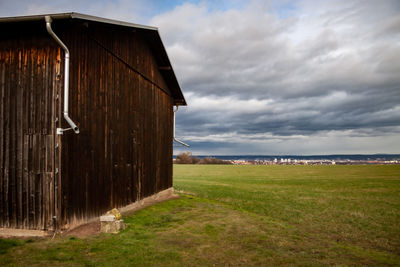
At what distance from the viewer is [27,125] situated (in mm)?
9188

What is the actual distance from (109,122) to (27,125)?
3.18 metres

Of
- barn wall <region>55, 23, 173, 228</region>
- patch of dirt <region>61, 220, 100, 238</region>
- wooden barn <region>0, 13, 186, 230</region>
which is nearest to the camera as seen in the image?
wooden barn <region>0, 13, 186, 230</region>

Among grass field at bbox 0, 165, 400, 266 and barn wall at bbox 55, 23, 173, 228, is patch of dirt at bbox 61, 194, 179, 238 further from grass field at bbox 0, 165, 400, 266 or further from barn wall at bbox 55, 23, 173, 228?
grass field at bbox 0, 165, 400, 266

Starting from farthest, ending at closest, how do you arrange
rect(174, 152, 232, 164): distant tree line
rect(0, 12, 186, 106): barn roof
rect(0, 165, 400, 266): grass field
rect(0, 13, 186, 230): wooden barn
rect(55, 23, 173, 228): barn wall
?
rect(174, 152, 232, 164): distant tree line
rect(55, 23, 173, 228): barn wall
rect(0, 13, 186, 230): wooden barn
rect(0, 12, 186, 106): barn roof
rect(0, 165, 400, 266): grass field

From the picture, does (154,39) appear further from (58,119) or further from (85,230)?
(85,230)

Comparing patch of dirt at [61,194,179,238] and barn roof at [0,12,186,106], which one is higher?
barn roof at [0,12,186,106]

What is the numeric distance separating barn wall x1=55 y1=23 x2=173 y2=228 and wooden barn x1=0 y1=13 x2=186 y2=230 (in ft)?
0.13

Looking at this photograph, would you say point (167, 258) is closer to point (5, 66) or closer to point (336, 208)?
point (5, 66)

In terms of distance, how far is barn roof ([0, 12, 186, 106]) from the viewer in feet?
27.5

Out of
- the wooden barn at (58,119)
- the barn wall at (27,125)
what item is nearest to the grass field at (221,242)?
the barn wall at (27,125)

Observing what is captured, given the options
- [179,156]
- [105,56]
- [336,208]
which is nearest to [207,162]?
[179,156]

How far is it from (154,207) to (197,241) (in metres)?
5.79

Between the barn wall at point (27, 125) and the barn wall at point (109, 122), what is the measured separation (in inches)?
22.1

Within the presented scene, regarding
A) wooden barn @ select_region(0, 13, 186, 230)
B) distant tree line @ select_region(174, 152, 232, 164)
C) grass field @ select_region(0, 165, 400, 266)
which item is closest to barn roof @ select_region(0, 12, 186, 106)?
wooden barn @ select_region(0, 13, 186, 230)
